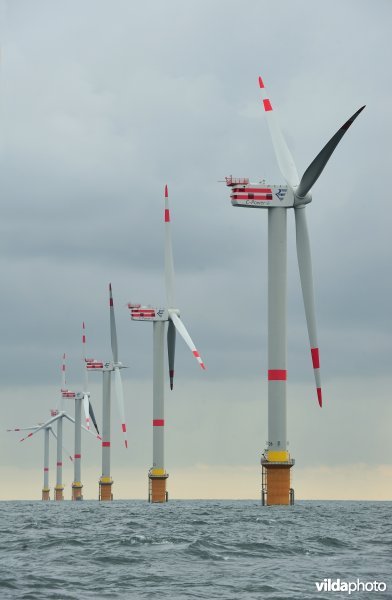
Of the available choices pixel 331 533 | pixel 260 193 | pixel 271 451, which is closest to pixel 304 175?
pixel 260 193

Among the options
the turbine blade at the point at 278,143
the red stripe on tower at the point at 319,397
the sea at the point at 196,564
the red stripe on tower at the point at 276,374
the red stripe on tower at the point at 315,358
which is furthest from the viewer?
the turbine blade at the point at 278,143

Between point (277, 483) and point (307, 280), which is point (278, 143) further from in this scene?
point (277, 483)

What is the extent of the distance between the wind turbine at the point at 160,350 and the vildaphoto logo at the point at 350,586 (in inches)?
5082

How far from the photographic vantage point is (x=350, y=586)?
44125mm

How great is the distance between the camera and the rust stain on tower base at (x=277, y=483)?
104250 millimetres

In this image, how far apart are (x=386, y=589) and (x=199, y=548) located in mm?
15664

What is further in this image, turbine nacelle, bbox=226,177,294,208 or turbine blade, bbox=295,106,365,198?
turbine nacelle, bbox=226,177,294,208

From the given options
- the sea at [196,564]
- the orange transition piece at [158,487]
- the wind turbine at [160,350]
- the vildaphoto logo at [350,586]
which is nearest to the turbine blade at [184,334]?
the wind turbine at [160,350]

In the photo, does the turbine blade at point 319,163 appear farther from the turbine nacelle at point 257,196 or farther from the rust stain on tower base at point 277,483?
the rust stain on tower base at point 277,483

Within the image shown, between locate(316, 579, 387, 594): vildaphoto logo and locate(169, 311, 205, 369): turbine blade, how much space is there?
90.8 metres

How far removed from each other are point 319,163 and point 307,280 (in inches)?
445

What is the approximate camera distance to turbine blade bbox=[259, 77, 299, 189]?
379ft

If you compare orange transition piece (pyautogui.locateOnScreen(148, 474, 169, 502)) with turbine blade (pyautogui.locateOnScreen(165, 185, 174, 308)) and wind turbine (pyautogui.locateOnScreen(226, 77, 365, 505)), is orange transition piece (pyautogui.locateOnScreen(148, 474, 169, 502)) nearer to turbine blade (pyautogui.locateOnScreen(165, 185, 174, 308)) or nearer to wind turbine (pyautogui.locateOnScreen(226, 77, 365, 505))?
turbine blade (pyautogui.locateOnScreen(165, 185, 174, 308))

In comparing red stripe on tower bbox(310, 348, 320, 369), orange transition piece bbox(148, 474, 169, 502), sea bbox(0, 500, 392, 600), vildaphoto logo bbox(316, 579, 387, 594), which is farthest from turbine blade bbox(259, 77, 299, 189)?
orange transition piece bbox(148, 474, 169, 502)
